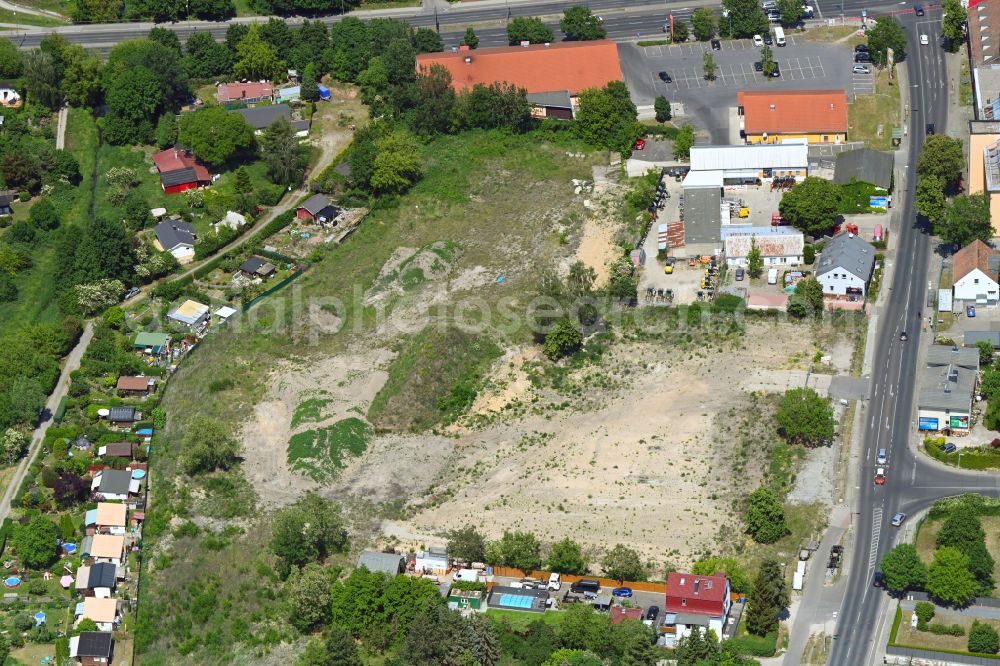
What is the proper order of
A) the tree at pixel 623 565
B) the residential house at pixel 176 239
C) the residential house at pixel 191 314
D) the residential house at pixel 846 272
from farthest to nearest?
the residential house at pixel 176 239 → the residential house at pixel 191 314 → the residential house at pixel 846 272 → the tree at pixel 623 565

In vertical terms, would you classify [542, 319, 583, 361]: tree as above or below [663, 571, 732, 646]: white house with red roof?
above

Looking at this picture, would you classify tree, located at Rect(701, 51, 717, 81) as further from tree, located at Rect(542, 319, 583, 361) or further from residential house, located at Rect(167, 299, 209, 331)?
residential house, located at Rect(167, 299, 209, 331)

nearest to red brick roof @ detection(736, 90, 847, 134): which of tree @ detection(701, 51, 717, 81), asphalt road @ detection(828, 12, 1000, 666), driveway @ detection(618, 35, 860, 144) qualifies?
driveway @ detection(618, 35, 860, 144)

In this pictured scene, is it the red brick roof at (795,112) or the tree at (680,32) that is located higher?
the tree at (680,32)

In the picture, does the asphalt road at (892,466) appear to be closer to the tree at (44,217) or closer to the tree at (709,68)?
the tree at (709,68)

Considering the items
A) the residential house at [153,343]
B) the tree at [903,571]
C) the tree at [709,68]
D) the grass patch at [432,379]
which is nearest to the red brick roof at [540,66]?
the tree at [709,68]

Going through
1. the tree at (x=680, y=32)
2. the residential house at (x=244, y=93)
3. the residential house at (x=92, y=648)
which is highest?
the tree at (x=680, y=32)
